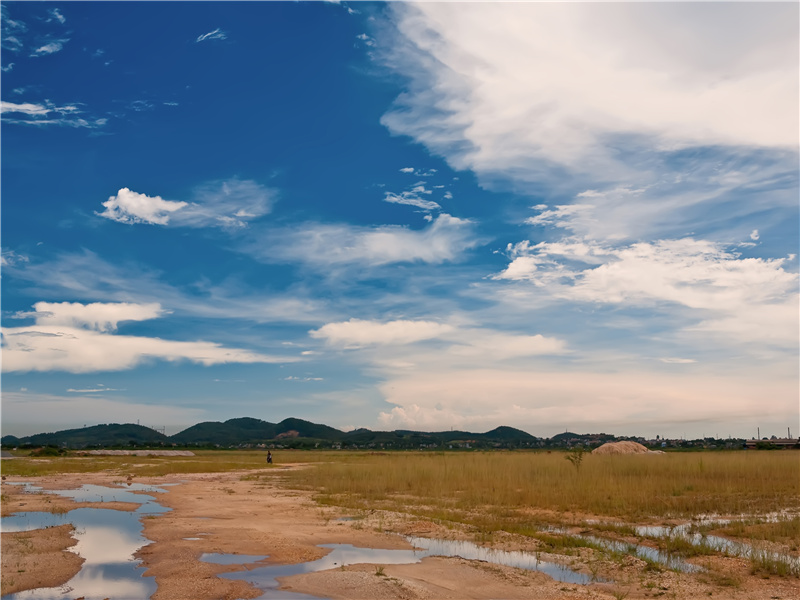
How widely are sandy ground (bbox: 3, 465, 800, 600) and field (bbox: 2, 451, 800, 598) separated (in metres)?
0.08

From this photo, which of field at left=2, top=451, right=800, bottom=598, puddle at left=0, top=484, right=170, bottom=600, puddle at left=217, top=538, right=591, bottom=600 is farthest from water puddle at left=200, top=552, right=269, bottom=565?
field at left=2, top=451, right=800, bottom=598

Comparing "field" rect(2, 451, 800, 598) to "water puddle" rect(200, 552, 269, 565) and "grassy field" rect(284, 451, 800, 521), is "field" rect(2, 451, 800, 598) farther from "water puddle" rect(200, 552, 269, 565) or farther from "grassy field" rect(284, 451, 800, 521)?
"water puddle" rect(200, 552, 269, 565)

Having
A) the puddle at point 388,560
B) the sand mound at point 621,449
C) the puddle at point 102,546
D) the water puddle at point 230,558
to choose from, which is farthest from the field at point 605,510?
the sand mound at point 621,449

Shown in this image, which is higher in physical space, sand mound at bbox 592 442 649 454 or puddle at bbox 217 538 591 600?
sand mound at bbox 592 442 649 454

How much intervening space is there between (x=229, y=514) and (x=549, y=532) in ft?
37.0

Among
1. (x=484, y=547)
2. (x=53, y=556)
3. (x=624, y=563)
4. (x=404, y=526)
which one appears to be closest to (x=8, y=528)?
(x=53, y=556)

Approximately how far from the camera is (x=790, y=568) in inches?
506

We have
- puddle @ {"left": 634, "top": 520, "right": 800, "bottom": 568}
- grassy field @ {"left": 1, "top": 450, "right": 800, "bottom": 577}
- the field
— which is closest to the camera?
the field

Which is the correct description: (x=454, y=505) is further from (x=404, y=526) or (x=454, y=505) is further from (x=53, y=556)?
(x=53, y=556)

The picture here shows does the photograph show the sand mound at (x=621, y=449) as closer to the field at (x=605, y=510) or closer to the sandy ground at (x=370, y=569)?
the field at (x=605, y=510)

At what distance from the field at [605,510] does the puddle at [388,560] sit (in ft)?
2.23

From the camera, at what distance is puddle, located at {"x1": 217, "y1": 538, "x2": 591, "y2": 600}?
39.2 ft

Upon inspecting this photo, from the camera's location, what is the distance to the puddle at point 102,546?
11016 millimetres

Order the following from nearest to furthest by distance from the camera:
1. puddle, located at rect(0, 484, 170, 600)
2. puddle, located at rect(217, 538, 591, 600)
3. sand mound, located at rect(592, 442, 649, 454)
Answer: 1. puddle, located at rect(0, 484, 170, 600)
2. puddle, located at rect(217, 538, 591, 600)
3. sand mound, located at rect(592, 442, 649, 454)
